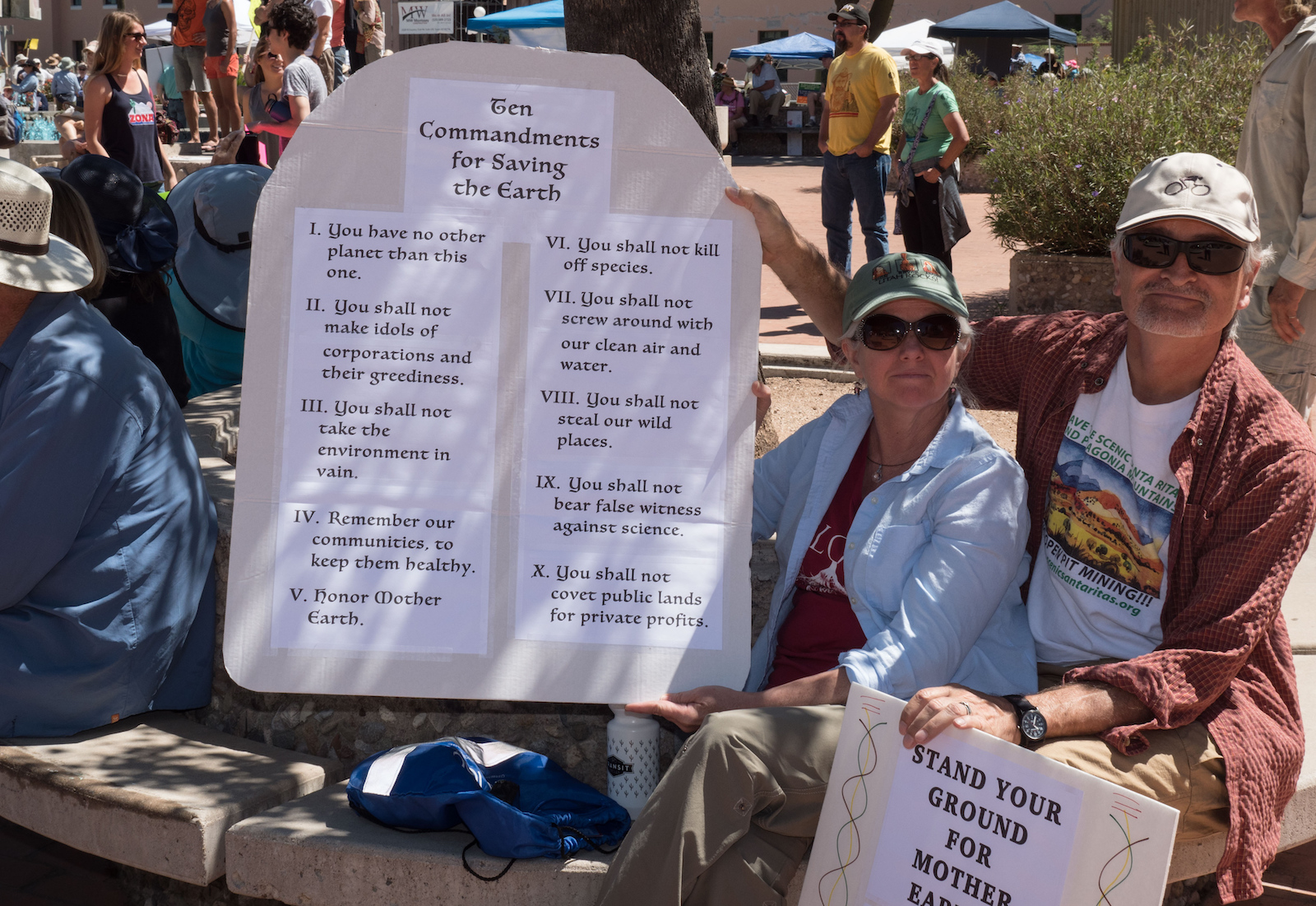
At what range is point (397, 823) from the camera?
2.64 meters

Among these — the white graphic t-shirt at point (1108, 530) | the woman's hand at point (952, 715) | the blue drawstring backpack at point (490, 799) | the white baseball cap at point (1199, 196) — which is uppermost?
the white baseball cap at point (1199, 196)

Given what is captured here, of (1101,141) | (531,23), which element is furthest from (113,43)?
(531,23)

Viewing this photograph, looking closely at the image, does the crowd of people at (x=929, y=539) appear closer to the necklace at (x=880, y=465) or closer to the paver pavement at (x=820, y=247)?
the necklace at (x=880, y=465)

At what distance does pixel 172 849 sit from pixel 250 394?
3.26ft

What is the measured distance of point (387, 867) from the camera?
2.54 metres

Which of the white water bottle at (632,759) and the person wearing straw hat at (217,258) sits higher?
the person wearing straw hat at (217,258)

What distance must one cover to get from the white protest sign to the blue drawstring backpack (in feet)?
1.62

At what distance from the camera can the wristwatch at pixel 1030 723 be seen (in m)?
2.32

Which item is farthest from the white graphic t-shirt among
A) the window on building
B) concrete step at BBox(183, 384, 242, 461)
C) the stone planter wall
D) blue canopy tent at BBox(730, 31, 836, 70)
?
the window on building

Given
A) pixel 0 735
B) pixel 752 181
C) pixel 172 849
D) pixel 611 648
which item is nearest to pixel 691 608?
pixel 611 648

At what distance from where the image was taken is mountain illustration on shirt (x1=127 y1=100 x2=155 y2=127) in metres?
8.38

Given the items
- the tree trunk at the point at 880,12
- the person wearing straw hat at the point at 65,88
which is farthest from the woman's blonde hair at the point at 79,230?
the person wearing straw hat at the point at 65,88

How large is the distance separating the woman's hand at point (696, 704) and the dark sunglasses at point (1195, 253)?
123 cm

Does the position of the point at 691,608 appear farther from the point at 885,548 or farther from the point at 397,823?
the point at 397,823
